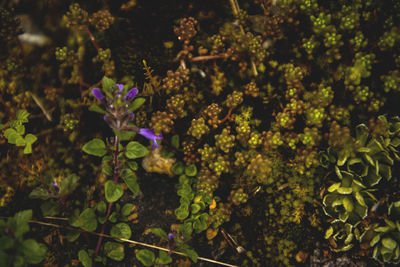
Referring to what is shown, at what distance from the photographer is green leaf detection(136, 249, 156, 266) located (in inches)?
93.9

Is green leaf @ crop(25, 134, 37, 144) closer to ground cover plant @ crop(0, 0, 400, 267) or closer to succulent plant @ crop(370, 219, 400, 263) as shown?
ground cover plant @ crop(0, 0, 400, 267)

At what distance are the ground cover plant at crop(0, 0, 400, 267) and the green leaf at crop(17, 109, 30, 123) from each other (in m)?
0.02

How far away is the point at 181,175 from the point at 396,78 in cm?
202

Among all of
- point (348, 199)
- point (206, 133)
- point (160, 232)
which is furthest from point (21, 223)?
point (348, 199)

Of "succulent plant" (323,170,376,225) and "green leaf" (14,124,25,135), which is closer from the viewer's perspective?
"succulent plant" (323,170,376,225)

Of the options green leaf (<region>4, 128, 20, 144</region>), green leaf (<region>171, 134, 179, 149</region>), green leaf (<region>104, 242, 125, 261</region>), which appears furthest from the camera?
green leaf (<region>171, 134, 179, 149</region>)

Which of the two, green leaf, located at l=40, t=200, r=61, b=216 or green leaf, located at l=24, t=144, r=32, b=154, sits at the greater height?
green leaf, located at l=24, t=144, r=32, b=154

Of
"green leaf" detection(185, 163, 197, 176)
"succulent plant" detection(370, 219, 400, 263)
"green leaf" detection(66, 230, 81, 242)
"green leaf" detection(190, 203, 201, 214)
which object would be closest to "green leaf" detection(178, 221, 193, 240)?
"green leaf" detection(190, 203, 201, 214)

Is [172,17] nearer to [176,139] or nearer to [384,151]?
[176,139]

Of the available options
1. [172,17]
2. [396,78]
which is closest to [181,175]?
[172,17]

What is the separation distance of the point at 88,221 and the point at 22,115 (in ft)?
3.83

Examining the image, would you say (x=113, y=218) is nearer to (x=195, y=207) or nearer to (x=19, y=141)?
(x=195, y=207)

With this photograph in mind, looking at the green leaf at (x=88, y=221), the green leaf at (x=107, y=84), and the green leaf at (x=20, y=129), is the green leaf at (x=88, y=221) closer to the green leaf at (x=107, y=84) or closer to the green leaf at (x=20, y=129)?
the green leaf at (x=20, y=129)

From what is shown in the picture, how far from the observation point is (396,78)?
7.95ft
